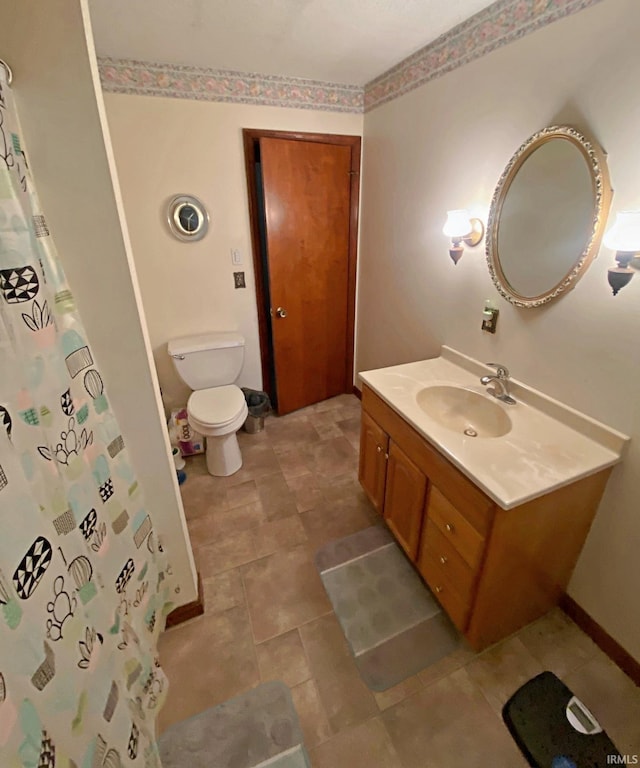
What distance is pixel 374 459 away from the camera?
180 cm

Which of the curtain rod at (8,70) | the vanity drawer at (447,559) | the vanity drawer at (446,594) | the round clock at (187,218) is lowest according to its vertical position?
the vanity drawer at (446,594)

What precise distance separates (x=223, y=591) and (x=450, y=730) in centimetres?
99

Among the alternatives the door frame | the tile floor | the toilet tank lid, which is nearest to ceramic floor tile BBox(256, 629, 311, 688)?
the tile floor

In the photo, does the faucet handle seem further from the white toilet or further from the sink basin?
the white toilet

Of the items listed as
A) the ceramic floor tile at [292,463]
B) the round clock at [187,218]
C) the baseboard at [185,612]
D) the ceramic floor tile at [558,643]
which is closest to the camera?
the ceramic floor tile at [558,643]

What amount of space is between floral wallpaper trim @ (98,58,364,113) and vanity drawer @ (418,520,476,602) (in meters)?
2.52

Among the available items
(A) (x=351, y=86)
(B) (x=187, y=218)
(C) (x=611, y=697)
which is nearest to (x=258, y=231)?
(B) (x=187, y=218)

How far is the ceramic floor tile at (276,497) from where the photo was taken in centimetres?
201

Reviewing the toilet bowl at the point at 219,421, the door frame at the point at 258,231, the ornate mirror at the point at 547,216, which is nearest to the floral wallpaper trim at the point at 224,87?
the door frame at the point at 258,231

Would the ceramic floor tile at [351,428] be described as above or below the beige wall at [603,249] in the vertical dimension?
below

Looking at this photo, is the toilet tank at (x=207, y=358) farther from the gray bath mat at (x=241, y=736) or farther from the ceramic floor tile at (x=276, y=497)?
the gray bath mat at (x=241, y=736)

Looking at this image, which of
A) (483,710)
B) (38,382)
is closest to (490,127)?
(38,382)

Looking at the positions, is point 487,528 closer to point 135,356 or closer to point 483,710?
point 483,710

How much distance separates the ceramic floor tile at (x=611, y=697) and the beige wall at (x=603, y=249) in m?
0.12
